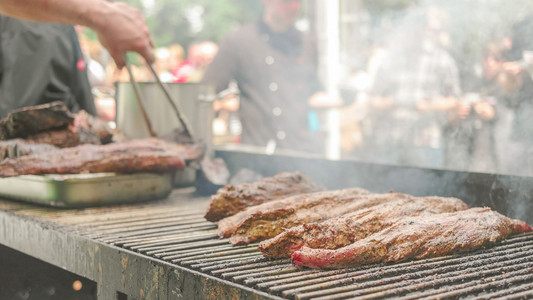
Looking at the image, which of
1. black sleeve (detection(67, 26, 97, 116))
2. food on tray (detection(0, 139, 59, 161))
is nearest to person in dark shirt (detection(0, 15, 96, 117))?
black sleeve (detection(67, 26, 97, 116))

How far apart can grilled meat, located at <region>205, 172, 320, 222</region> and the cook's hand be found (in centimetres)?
129

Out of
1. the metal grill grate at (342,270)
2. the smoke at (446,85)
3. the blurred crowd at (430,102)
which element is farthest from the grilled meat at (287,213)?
the smoke at (446,85)

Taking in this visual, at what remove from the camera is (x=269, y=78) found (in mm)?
7309

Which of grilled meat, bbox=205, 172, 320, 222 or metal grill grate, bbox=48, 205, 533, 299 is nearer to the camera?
metal grill grate, bbox=48, 205, 533, 299

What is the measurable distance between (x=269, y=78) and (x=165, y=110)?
3.47 meters

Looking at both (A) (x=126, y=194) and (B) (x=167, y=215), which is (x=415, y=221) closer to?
(B) (x=167, y=215)

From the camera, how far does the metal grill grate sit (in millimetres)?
1668

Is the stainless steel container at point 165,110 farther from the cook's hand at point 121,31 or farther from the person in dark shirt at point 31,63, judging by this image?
the person in dark shirt at point 31,63

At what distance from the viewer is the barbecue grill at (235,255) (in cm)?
173

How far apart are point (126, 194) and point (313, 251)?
Result: 1665 millimetres


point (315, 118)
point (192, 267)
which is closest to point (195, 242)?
point (192, 267)

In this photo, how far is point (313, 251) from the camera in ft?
6.35

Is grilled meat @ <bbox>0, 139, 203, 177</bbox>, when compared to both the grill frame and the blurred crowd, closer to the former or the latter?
the grill frame

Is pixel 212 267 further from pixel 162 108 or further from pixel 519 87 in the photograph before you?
pixel 519 87
